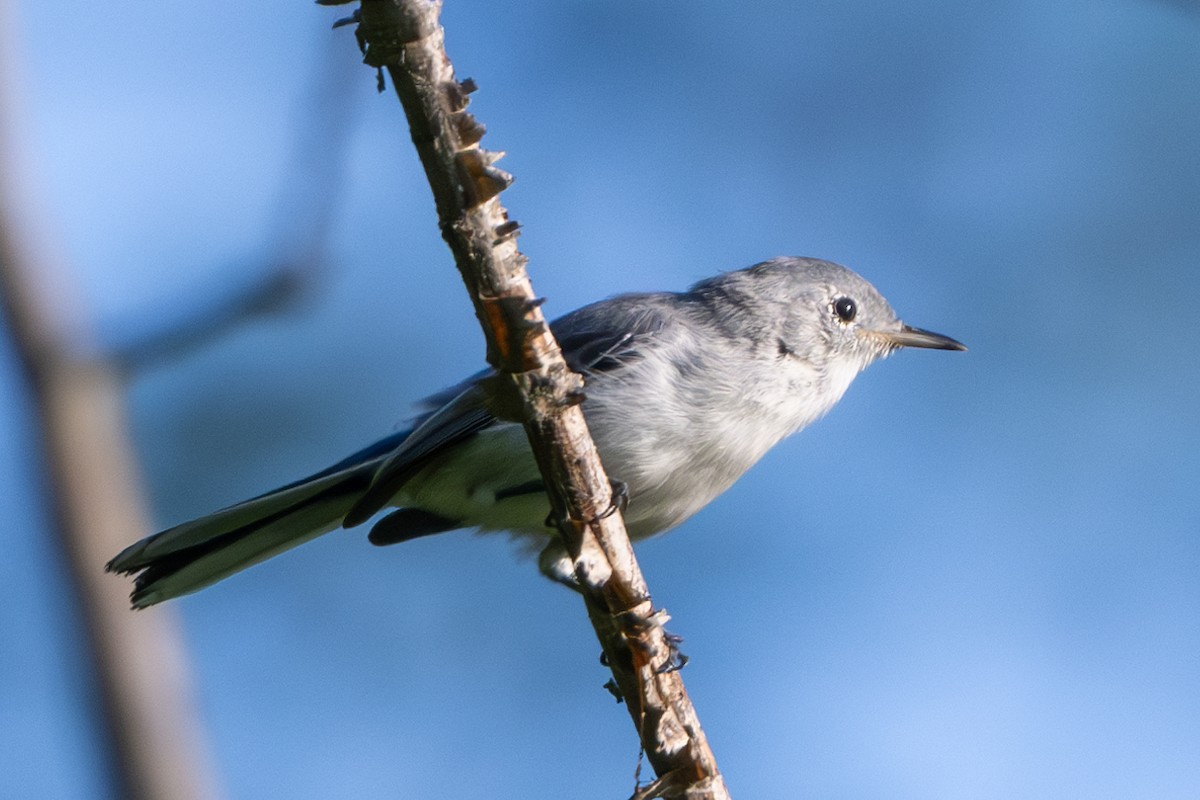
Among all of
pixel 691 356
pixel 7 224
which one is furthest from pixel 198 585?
pixel 691 356

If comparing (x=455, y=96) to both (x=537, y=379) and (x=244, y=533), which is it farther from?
(x=244, y=533)

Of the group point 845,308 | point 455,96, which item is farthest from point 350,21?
point 845,308

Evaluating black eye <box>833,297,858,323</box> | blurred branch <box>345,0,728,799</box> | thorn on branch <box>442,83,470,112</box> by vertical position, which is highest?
black eye <box>833,297,858,323</box>

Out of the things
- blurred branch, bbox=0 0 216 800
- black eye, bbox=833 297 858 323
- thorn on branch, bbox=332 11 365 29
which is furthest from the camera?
black eye, bbox=833 297 858 323

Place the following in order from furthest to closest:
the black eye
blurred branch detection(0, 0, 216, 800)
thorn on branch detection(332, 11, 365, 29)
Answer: the black eye < blurred branch detection(0, 0, 216, 800) < thorn on branch detection(332, 11, 365, 29)

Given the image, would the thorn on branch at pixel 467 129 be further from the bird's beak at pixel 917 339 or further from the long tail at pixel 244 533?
the bird's beak at pixel 917 339

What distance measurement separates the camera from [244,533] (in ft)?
9.65

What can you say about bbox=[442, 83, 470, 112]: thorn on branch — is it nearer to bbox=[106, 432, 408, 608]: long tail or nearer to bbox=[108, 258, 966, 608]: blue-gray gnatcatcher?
bbox=[108, 258, 966, 608]: blue-gray gnatcatcher

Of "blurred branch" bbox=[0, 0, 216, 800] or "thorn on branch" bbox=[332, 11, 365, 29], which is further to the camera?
"blurred branch" bbox=[0, 0, 216, 800]

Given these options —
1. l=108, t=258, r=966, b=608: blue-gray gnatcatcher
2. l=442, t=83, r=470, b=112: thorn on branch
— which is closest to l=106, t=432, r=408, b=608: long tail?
l=108, t=258, r=966, b=608: blue-gray gnatcatcher

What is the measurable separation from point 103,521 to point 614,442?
1202 mm

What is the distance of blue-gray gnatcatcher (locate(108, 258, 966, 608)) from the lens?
285 centimetres

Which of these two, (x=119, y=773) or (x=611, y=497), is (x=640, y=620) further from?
(x=119, y=773)

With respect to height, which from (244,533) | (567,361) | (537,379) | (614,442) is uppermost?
(567,361)
